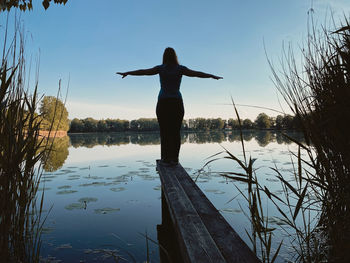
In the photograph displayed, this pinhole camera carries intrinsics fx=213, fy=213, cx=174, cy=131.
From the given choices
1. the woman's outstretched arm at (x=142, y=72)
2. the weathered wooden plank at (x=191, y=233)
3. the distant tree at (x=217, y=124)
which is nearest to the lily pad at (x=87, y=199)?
the woman's outstretched arm at (x=142, y=72)

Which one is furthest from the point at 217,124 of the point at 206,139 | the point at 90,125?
the point at 206,139

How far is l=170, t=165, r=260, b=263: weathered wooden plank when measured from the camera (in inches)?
51.7

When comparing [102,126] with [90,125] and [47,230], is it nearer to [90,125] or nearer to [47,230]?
[90,125]

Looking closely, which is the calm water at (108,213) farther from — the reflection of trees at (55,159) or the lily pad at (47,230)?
the reflection of trees at (55,159)

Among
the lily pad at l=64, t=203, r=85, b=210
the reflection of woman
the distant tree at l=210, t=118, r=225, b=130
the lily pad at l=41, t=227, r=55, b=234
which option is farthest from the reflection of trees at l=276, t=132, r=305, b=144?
the distant tree at l=210, t=118, r=225, b=130

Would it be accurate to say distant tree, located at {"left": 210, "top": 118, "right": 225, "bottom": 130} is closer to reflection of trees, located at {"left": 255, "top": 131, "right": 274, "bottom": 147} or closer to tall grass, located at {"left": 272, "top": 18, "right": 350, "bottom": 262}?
reflection of trees, located at {"left": 255, "top": 131, "right": 274, "bottom": 147}

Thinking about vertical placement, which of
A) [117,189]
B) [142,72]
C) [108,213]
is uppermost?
[142,72]

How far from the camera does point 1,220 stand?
5.26 feet

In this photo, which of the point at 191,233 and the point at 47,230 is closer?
the point at 191,233

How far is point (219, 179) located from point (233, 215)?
2.94 meters

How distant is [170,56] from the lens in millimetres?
3740

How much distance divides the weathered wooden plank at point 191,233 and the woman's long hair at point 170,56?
2.26 m

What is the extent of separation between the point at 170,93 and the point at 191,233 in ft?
8.24

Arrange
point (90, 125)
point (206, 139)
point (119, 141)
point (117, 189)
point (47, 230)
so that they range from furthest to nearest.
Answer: point (90, 125), point (206, 139), point (119, 141), point (117, 189), point (47, 230)
